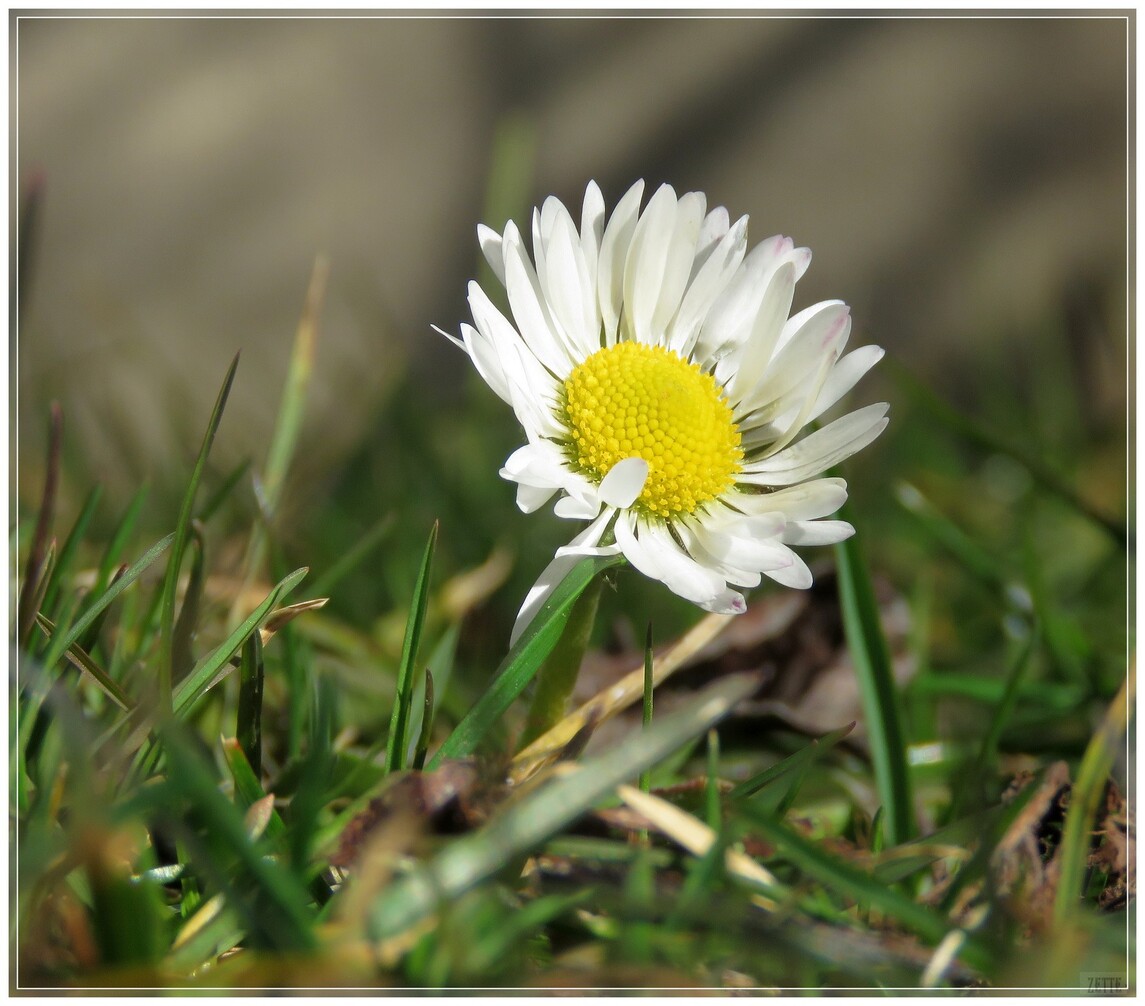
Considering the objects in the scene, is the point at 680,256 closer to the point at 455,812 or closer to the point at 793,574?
the point at 793,574

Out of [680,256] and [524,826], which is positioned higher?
[680,256]

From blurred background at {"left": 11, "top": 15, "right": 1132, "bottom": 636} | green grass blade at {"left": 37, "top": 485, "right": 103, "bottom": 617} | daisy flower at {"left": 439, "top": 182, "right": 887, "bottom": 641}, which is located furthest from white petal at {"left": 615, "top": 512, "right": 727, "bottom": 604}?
blurred background at {"left": 11, "top": 15, "right": 1132, "bottom": 636}

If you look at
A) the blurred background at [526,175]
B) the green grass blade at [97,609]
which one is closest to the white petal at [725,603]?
the green grass blade at [97,609]

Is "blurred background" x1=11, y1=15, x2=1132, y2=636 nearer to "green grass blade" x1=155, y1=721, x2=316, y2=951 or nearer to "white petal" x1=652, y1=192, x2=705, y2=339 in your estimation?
"white petal" x1=652, y1=192, x2=705, y2=339

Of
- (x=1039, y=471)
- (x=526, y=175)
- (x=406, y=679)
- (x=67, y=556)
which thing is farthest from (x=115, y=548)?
(x=526, y=175)

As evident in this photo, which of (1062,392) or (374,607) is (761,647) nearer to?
(374,607)

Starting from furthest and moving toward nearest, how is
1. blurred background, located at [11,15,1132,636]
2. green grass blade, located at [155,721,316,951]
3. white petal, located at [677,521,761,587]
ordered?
1. blurred background, located at [11,15,1132,636]
2. white petal, located at [677,521,761,587]
3. green grass blade, located at [155,721,316,951]
